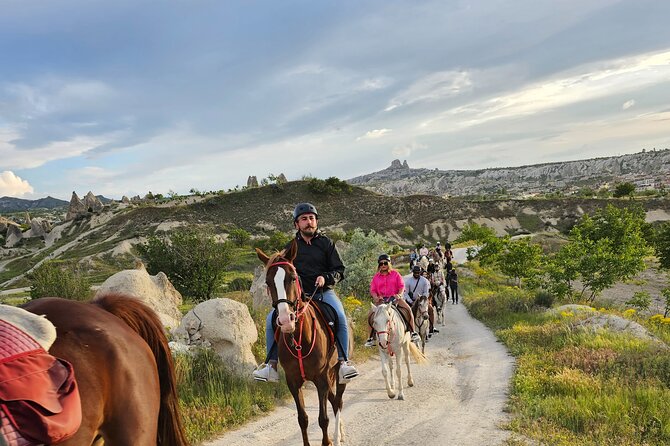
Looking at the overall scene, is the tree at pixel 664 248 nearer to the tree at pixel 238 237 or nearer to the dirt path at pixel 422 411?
the dirt path at pixel 422 411

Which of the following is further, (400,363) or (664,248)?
(664,248)

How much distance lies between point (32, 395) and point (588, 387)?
9051 mm

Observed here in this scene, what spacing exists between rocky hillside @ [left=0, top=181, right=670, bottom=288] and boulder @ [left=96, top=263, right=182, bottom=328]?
175 feet

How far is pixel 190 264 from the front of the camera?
20.8m

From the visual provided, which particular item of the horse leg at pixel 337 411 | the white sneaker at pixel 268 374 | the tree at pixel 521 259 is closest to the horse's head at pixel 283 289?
the white sneaker at pixel 268 374

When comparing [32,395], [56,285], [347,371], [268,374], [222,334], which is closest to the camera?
[32,395]

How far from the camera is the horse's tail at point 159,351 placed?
380 centimetres

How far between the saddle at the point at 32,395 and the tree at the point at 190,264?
18700 mm

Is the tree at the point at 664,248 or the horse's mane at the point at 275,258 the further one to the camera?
the tree at the point at 664,248

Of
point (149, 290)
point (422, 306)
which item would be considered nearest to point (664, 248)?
point (422, 306)

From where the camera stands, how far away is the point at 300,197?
91.7m

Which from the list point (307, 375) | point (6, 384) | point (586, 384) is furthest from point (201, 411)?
point (586, 384)

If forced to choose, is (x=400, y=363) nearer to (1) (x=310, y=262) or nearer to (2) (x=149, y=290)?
(1) (x=310, y=262)

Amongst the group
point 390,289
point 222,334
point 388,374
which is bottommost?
point 388,374
